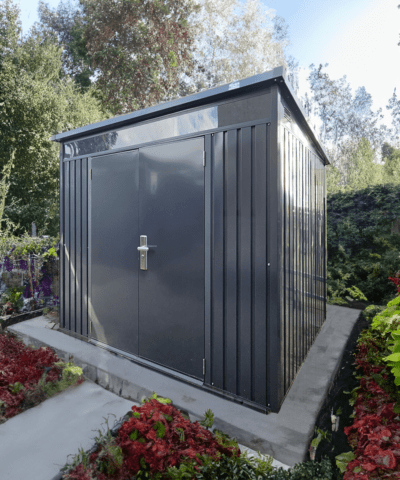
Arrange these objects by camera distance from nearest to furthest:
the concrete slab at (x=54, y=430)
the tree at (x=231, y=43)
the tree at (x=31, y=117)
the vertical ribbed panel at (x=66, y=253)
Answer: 1. the concrete slab at (x=54, y=430)
2. the vertical ribbed panel at (x=66, y=253)
3. the tree at (x=31, y=117)
4. the tree at (x=231, y=43)

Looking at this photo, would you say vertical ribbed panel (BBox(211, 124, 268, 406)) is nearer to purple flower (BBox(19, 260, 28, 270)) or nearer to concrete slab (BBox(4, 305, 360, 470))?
concrete slab (BBox(4, 305, 360, 470))

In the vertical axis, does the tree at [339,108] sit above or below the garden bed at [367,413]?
above

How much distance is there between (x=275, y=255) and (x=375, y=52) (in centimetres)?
2498

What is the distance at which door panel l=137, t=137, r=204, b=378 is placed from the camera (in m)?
2.72

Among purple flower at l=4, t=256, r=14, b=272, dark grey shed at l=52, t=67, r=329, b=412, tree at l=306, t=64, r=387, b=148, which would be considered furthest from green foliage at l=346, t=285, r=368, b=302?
tree at l=306, t=64, r=387, b=148

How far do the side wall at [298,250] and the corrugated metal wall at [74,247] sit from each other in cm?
235

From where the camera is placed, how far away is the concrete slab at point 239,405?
2096 mm

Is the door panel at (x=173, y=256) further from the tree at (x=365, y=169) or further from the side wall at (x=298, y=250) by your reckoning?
the tree at (x=365, y=169)

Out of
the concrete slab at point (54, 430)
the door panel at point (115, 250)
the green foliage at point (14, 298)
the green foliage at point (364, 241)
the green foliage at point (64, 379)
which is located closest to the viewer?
the concrete slab at point (54, 430)

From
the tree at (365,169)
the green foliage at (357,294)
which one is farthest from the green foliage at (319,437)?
the tree at (365,169)

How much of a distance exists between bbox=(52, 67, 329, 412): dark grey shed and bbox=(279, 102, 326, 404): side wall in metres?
0.02

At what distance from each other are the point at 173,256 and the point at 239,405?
131 cm

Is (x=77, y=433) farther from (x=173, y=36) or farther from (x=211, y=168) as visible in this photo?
(x=173, y=36)

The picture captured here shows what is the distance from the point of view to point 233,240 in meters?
2.52
